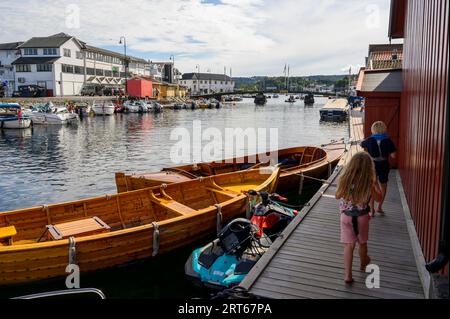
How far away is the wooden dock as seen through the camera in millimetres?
5762

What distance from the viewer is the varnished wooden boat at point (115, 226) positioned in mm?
8367

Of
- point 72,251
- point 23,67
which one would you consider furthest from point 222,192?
point 23,67

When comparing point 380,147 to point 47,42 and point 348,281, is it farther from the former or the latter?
point 47,42

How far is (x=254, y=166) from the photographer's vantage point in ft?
53.7

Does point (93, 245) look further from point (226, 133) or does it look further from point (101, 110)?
point (101, 110)

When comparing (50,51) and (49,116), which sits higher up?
(50,51)

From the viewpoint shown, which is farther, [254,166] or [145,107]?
[145,107]

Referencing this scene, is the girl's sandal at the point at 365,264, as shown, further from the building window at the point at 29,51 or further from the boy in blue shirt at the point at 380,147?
the building window at the point at 29,51

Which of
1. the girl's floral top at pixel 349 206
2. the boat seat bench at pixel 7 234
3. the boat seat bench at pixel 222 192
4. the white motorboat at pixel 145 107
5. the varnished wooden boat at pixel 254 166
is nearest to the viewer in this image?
the girl's floral top at pixel 349 206

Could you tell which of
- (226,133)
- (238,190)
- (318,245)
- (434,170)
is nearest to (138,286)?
(318,245)

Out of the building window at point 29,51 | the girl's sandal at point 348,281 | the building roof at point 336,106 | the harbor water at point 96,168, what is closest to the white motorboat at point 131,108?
the harbor water at point 96,168

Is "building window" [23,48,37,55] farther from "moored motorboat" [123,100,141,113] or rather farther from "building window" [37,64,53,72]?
"moored motorboat" [123,100,141,113]

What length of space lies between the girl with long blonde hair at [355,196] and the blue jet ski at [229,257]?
258 cm

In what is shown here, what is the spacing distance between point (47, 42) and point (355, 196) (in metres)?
81.1
